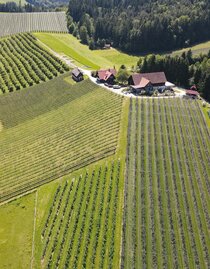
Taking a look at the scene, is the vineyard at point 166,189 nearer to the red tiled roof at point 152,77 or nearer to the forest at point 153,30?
the red tiled roof at point 152,77

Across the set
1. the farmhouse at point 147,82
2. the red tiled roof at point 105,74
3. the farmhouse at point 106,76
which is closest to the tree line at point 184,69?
the farmhouse at point 147,82

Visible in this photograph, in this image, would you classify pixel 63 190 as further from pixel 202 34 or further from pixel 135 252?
pixel 202 34

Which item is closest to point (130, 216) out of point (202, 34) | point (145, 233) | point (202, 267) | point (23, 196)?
point (145, 233)

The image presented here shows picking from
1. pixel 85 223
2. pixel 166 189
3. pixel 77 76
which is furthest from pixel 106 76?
pixel 85 223

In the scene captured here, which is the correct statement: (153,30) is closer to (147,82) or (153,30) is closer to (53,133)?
(147,82)

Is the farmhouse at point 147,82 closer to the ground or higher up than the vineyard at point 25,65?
higher up
